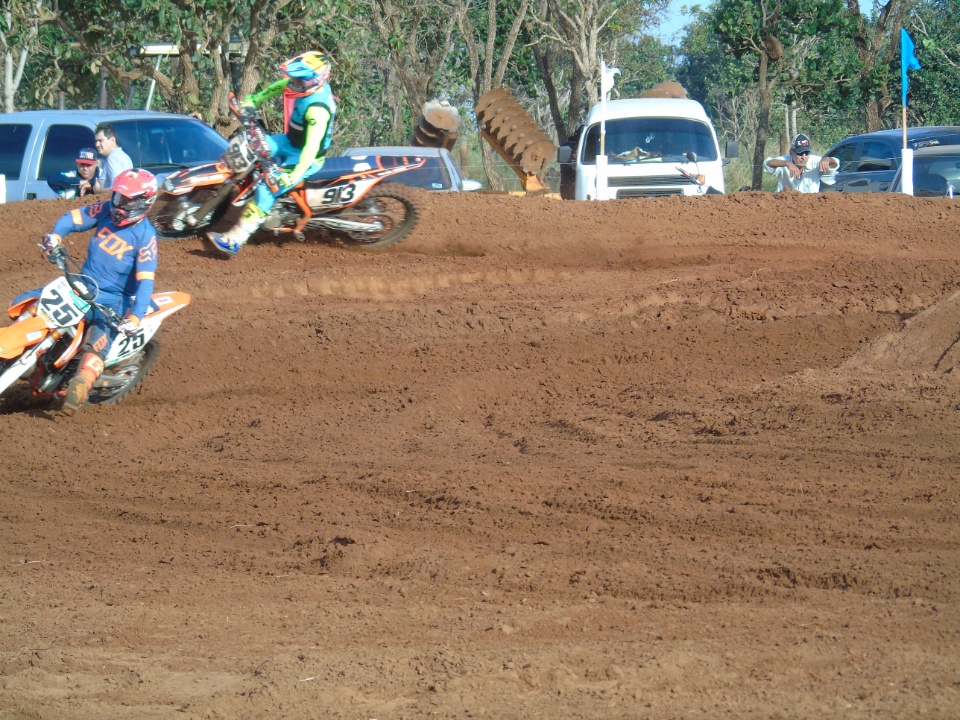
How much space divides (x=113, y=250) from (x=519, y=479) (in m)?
3.54

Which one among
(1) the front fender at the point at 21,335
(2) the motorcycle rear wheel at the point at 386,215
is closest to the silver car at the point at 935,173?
(2) the motorcycle rear wheel at the point at 386,215

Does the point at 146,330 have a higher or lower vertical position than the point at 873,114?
lower

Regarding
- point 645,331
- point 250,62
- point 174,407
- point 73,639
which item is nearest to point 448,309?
point 645,331

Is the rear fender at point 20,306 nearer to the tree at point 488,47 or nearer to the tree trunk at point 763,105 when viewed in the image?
the tree at point 488,47

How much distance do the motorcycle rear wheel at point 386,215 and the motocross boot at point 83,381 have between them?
3777 millimetres

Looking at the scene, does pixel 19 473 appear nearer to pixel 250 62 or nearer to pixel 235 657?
pixel 235 657

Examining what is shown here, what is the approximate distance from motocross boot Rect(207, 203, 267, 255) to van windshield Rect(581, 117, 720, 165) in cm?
672

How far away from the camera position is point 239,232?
9.57 metres

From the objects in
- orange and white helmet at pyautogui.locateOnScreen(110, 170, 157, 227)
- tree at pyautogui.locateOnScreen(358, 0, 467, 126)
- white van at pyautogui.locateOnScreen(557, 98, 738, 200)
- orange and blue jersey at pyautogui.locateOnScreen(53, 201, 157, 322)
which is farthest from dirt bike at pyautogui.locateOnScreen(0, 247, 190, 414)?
tree at pyautogui.locateOnScreen(358, 0, 467, 126)

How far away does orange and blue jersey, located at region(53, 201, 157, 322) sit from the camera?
24.5ft

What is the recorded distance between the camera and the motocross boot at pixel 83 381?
22.5 feet

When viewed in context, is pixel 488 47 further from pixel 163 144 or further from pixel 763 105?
pixel 163 144

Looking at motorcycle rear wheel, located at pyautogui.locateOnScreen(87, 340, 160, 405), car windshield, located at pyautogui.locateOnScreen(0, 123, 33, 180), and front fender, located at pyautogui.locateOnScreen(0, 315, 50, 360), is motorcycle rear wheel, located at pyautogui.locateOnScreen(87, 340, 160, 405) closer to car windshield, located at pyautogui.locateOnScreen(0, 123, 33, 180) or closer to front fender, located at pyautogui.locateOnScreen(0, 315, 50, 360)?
front fender, located at pyautogui.locateOnScreen(0, 315, 50, 360)

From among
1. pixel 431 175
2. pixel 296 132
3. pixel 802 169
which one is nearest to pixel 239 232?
pixel 296 132
